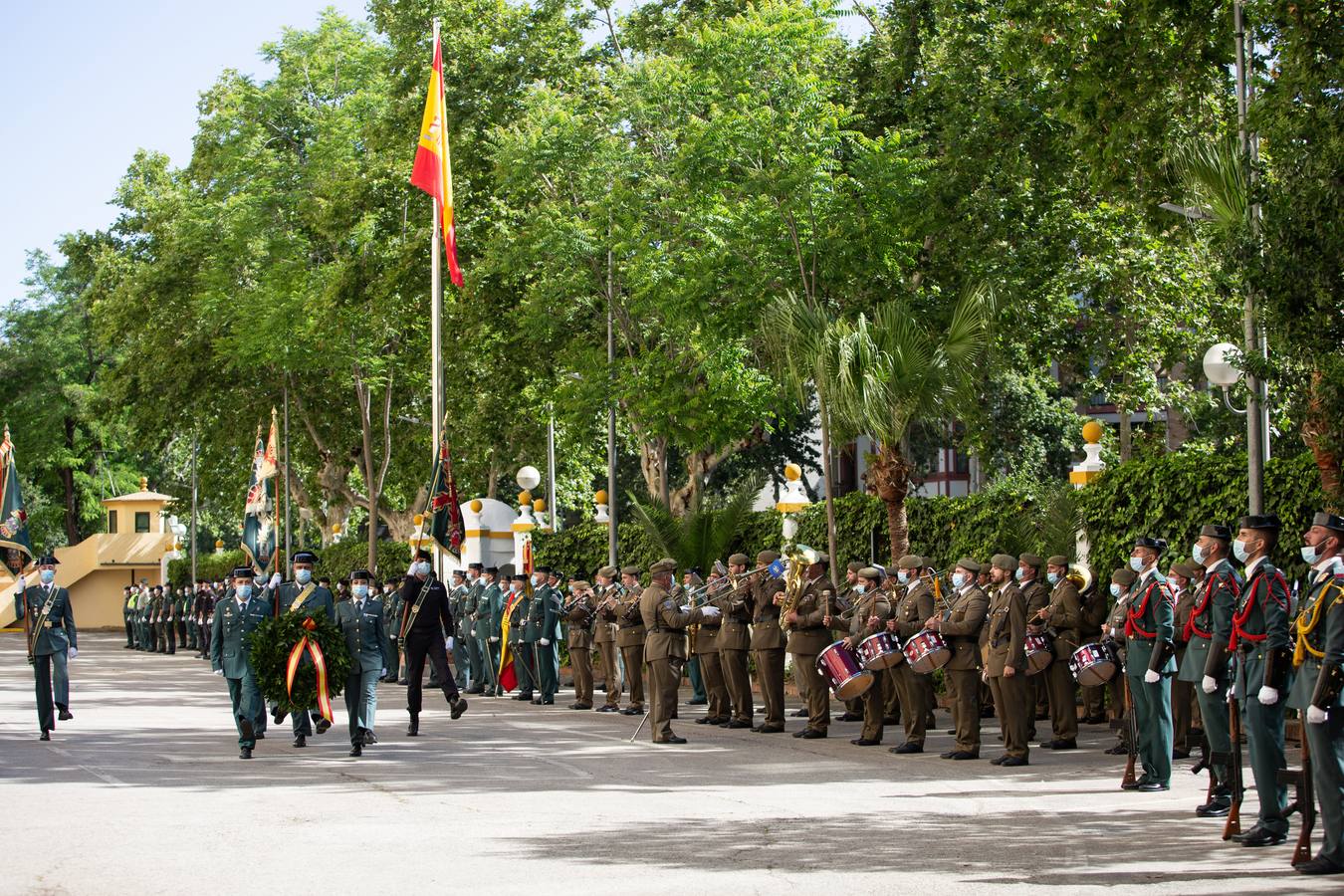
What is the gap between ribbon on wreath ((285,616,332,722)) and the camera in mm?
16703

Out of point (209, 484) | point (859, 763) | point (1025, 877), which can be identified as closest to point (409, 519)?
point (209, 484)

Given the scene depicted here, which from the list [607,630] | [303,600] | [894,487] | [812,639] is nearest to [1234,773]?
[812,639]

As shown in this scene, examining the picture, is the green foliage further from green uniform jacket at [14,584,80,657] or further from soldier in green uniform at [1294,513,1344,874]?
soldier in green uniform at [1294,513,1344,874]

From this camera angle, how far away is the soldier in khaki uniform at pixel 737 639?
19.2m

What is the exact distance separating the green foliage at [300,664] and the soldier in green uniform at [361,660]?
12 centimetres

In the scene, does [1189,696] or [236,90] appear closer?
[1189,696]

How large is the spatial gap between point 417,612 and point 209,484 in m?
37.5

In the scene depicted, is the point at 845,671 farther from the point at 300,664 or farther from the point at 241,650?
the point at 241,650

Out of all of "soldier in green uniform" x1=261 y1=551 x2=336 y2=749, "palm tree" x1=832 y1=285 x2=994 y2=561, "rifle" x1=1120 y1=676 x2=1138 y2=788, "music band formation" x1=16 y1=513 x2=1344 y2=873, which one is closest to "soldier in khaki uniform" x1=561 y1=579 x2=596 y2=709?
"music band formation" x1=16 y1=513 x2=1344 y2=873

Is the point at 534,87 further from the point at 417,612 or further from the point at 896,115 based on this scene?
the point at 417,612

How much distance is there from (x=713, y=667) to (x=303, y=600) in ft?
17.5

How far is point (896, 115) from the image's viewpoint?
29359 mm

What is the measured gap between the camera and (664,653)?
58.6 feet

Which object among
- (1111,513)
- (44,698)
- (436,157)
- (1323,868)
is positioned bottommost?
(1323,868)
